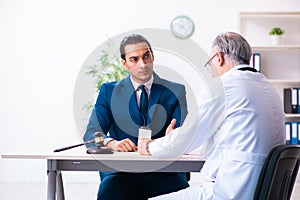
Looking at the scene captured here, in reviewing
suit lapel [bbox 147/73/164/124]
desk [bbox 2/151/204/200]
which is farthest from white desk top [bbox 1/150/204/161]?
suit lapel [bbox 147/73/164/124]

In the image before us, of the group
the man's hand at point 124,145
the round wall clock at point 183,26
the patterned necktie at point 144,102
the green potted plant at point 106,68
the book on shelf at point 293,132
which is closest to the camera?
the man's hand at point 124,145

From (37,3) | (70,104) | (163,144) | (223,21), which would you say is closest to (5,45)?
(37,3)

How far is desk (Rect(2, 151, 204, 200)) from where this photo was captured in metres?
2.36

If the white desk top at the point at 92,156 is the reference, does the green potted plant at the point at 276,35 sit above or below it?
above

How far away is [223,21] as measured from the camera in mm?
5855

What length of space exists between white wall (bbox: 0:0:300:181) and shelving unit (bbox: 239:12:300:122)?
4.4 inches

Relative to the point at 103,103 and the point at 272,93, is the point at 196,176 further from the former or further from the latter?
the point at 272,93

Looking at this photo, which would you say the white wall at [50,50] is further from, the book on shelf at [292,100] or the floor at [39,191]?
the book on shelf at [292,100]

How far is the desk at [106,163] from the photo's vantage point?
2.36 m

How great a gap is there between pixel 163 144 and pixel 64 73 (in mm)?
3865

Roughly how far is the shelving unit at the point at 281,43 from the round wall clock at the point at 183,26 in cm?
55

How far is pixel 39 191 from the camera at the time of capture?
5.34m

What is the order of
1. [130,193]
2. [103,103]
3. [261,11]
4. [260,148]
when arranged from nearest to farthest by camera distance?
[260,148], [130,193], [103,103], [261,11]

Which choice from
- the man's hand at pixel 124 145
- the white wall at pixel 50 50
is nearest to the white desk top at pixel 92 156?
the man's hand at pixel 124 145
